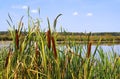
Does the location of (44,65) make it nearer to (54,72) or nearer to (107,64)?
(54,72)

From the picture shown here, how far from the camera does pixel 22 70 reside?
13.0 ft

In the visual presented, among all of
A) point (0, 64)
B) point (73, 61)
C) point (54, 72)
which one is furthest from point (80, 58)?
point (0, 64)

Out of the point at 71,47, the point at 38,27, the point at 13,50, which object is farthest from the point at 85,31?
the point at 13,50

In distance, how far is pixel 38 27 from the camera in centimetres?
418

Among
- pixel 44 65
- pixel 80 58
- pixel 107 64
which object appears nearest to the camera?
pixel 44 65

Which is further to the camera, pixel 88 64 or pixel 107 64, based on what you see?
pixel 107 64

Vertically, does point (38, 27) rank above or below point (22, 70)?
above

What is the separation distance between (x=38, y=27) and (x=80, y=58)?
2.00ft

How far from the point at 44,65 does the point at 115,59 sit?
100 centimetres

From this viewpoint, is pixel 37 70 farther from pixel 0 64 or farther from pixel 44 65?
pixel 0 64

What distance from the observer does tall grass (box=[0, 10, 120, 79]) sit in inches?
149

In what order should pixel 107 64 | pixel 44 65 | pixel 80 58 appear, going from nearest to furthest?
pixel 44 65
pixel 80 58
pixel 107 64

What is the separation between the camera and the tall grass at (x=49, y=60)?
3775 mm

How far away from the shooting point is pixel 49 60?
3.79m
